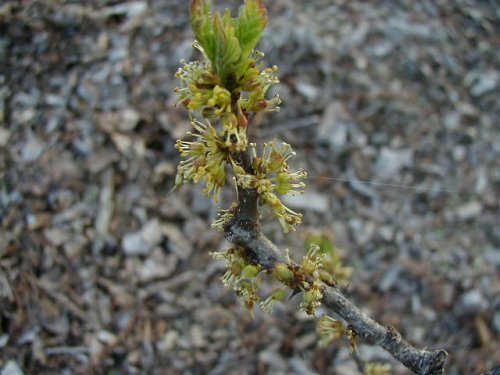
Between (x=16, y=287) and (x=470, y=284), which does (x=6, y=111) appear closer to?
(x=16, y=287)

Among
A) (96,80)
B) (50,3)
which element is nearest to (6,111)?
(96,80)

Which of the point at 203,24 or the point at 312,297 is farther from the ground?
the point at 203,24

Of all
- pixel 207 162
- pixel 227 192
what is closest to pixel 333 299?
pixel 207 162

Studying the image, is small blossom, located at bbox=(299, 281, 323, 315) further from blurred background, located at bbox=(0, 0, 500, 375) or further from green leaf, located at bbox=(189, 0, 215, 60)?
blurred background, located at bbox=(0, 0, 500, 375)

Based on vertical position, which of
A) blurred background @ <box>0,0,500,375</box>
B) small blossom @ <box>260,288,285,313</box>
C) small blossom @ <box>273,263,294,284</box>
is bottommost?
blurred background @ <box>0,0,500,375</box>

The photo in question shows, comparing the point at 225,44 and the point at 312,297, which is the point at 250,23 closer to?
the point at 225,44

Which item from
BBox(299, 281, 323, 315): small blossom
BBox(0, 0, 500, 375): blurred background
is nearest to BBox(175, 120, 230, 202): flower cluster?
BBox(299, 281, 323, 315): small blossom
